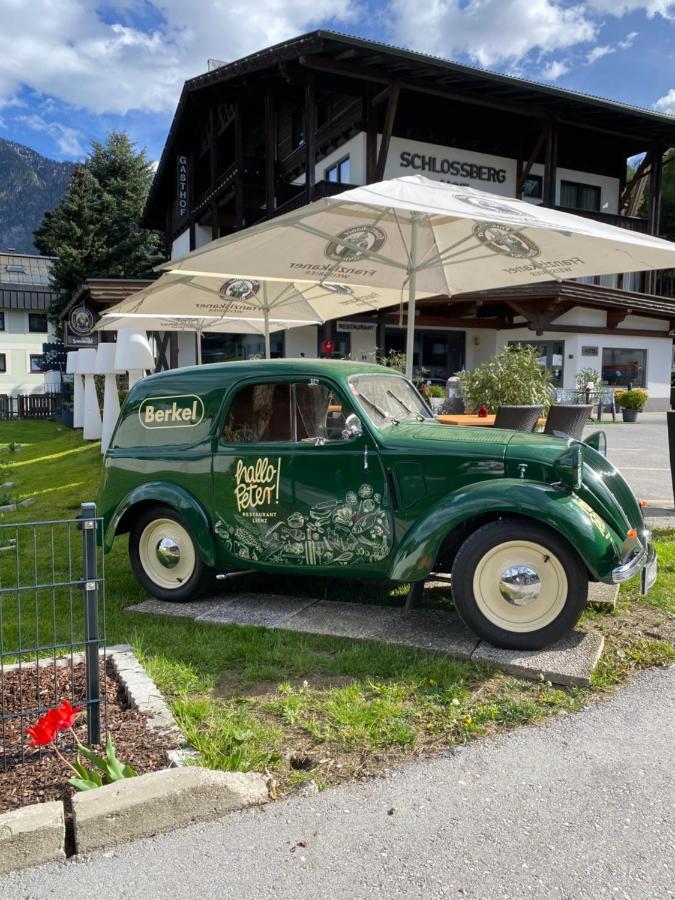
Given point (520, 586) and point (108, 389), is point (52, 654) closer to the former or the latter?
point (520, 586)

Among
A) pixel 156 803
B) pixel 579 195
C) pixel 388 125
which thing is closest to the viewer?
pixel 156 803

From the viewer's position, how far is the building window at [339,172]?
21089mm

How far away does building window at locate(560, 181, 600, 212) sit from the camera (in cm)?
2578

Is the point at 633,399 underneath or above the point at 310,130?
underneath

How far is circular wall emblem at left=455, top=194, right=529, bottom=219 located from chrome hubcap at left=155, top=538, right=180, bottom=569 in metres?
3.37

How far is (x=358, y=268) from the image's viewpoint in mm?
7637

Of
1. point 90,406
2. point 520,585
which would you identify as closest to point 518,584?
point 520,585

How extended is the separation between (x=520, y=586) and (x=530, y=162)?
22036 millimetres

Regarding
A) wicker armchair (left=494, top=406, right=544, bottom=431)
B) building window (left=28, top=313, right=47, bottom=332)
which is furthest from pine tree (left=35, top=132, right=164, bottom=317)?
wicker armchair (left=494, top=406, right=544, bottom=431)

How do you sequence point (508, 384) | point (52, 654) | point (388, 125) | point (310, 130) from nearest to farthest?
point (52, 654) < point (508, 384) < point (310, 130) < point (388, 125)

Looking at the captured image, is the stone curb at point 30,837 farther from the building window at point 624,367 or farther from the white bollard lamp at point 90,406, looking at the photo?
the building window at point 624,367

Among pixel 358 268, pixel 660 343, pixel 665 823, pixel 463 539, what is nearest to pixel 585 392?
pixel 660 343

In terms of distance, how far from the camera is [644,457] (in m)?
12.2

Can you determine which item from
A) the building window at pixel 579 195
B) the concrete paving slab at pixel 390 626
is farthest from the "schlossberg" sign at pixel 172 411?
the building window at pixel 579 195
